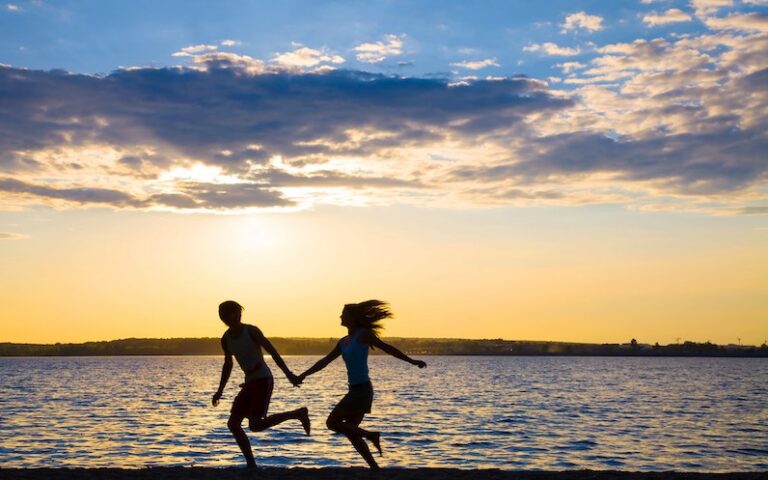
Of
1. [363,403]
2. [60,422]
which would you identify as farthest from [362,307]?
[60,422]

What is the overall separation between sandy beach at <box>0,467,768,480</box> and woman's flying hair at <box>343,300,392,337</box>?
6.82ft

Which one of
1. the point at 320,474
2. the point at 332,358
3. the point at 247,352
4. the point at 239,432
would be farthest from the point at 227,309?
the point at 320,474

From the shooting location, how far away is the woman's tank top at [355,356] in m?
12.5

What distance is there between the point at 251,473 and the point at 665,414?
117ft

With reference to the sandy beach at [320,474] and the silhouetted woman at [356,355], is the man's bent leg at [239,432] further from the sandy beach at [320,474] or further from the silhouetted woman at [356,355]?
the silhouetted woman at [356,355]

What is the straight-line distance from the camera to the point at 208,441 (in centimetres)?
2719

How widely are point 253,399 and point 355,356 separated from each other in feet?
5.23

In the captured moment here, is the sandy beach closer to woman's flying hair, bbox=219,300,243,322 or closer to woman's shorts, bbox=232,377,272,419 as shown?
woman's shorts, bbox=232,377,272,419

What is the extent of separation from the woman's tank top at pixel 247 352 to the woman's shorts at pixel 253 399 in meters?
0.10

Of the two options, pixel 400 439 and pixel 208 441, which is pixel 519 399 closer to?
pixel 400 439

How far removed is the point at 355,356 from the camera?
12.5m

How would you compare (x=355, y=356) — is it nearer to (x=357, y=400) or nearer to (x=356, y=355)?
(x=356, y=355)

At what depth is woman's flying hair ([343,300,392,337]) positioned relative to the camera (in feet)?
41.4

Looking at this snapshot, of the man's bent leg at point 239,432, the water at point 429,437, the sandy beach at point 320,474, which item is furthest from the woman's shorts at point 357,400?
the water at point 429,437
